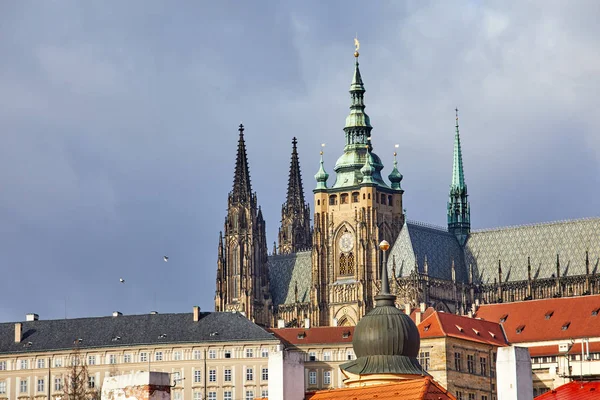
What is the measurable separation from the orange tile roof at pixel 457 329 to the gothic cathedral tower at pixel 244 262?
4063 cm

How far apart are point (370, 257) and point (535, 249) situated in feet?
60.6

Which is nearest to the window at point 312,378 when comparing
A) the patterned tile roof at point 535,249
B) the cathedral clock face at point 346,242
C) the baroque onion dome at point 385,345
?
the cathedral clock face at point 346,242

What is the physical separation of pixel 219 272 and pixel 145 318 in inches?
1373

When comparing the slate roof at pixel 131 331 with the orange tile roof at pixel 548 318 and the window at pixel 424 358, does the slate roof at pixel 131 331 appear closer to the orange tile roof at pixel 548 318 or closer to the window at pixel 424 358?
the window at pixel 424 358

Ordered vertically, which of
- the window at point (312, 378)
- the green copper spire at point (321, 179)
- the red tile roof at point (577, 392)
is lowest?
the red tile roof at point (577, 392)

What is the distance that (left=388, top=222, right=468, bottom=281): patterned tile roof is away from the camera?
185 meters

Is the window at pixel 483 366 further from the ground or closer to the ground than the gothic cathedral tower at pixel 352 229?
closer to the ground

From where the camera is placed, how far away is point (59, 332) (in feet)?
529

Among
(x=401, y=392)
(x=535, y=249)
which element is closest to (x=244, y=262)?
(x=535, y=249)

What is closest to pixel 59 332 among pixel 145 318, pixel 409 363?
pixel 145 318

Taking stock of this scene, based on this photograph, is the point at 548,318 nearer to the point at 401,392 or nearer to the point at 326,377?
the point at 326,377

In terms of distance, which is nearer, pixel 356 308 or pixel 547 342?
pixel 547 342

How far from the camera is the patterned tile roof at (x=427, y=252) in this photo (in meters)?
185

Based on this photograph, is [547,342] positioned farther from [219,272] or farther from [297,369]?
[297,369]
